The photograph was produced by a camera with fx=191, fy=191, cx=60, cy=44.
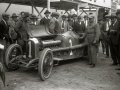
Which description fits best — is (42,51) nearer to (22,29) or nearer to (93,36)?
(22,29)

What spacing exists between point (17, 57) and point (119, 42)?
139 inches

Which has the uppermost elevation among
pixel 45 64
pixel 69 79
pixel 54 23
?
pixel 54 23

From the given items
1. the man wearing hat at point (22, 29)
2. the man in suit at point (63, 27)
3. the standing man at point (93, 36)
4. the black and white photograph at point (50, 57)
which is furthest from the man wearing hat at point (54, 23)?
the standing man at point (93, 36)

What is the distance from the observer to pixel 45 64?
18.0 feet

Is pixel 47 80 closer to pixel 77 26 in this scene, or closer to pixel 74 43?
pixel 74 43

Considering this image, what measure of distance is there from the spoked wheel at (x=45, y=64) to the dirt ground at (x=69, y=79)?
6.9 inches

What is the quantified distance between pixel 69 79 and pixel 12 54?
2.05 meters

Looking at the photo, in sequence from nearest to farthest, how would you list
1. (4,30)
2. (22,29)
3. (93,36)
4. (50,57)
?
(50,57)
(4,30)
(22,29)
(93,36)

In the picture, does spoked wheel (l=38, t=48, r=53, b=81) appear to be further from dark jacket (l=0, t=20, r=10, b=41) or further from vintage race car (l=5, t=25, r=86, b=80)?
dark jacket (l=0, t=20, r=10, b=41)

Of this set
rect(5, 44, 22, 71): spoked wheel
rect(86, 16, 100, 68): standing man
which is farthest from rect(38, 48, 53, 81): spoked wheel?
rect(86, 16, 100, 68): standing man

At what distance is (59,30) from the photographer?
27.2 feet

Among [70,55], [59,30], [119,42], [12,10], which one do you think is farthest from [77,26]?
[12,10]

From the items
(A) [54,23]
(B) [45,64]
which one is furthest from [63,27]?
(B) [45,64]

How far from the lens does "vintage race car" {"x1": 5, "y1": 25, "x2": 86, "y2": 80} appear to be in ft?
18.2
